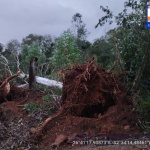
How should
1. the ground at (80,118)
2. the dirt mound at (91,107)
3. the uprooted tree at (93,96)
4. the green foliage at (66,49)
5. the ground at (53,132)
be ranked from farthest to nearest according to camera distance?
the green foliage at (66,49) → the uprooted tree at (93,96) → the dirt mound at (91,107) → the ground at (80,118) → the ground at (53,132)

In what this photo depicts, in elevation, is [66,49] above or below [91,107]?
above

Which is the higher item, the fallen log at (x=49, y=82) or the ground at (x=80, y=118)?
the fallen log at (x=49, y=82)

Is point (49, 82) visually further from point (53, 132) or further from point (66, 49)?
point (66, 49)

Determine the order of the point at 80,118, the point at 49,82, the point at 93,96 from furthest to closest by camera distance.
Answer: the point at 49,82, the point at 93,96, the point at 80,118

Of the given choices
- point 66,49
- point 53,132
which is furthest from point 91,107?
point 66,49

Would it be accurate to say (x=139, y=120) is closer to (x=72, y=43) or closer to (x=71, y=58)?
(x=71, y=58)

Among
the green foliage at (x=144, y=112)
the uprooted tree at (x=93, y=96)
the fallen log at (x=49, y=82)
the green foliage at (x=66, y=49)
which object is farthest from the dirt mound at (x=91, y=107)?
the green foliage at (x=66, y=49)

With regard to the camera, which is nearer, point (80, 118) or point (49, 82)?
point (80, 118)

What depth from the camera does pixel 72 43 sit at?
1514cm

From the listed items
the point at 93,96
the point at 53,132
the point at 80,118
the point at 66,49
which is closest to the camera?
the point at 53,132

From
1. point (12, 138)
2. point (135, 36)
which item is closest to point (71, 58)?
point (135, 36)

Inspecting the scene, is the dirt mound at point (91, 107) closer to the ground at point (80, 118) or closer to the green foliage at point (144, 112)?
the ground at point (80, 118)

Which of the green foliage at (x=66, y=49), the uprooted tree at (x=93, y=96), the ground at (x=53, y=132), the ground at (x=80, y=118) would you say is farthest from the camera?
the green foliage at (x=66, y=49)

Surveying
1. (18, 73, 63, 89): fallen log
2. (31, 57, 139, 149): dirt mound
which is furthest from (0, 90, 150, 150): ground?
(18, 73, 63, 89): fallen log
